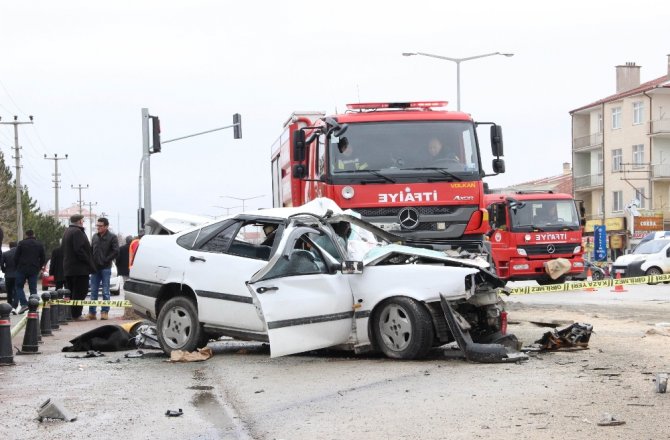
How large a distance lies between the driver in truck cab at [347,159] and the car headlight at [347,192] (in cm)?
28

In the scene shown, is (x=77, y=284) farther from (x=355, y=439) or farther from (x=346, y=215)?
(x=355, y=439)

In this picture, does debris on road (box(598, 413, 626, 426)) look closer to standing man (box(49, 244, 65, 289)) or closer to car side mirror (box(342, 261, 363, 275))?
car side mirror (box(342, 261, 363, 275))

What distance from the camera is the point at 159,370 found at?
10.9 m

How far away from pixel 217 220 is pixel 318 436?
5601 mm

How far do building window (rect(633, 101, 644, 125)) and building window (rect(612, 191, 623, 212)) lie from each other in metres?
5.35

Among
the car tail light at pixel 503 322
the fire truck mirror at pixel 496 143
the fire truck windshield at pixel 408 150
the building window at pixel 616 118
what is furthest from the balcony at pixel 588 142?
the car tail light at pixel 503 322

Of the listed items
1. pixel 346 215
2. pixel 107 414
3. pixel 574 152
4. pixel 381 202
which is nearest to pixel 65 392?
pixel 107 414

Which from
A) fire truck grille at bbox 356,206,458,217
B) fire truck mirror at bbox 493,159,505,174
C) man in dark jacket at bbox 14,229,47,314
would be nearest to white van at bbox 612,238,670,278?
fire truck mirror at bbox 493,159,505,174

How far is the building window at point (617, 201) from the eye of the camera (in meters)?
74.9

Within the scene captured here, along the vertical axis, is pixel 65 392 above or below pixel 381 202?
below

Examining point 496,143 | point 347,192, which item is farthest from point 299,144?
Answer: point 496,143

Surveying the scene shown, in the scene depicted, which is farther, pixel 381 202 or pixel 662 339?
pixel 381 202

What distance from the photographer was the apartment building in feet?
230

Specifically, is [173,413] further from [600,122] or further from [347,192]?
[600,122]
